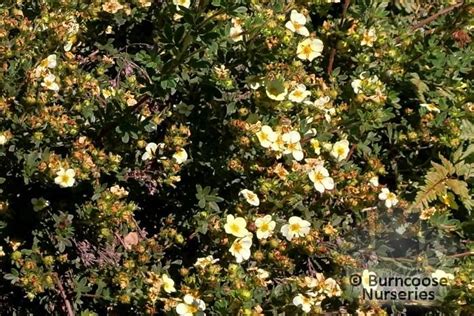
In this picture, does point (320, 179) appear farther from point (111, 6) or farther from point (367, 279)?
point (111, 6)

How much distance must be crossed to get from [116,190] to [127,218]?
0.37 ft

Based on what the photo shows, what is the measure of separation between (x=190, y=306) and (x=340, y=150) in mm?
907

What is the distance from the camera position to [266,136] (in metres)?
2.60

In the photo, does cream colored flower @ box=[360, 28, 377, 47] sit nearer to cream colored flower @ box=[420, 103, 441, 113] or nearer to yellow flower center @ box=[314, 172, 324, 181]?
cream colored flower @ box=[420, 103, 441, 113]

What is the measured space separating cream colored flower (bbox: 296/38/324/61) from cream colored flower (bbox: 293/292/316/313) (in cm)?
97

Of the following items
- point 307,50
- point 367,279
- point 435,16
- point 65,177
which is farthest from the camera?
point 435,16

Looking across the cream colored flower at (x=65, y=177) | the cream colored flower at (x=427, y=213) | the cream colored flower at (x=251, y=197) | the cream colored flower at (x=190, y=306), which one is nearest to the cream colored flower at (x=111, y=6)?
the cream colored flower at (x=65, y=177)

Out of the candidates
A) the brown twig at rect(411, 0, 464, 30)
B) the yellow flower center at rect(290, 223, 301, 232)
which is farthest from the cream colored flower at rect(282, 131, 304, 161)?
the brown twig at rect(411, 0, 464, 30)

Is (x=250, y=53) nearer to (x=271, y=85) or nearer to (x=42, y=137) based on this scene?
(x=271, y=85)

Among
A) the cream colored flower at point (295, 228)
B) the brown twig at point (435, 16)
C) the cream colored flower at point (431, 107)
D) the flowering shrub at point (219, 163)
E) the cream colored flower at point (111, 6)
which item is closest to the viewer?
the flowering shrub at point (219, 163)

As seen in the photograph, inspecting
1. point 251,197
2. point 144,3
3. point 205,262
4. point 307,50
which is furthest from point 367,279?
point 144,3

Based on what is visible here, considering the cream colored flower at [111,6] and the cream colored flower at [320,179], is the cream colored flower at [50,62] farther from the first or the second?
the cream colored flower at [320,179]

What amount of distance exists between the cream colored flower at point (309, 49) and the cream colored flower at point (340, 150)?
372 mm

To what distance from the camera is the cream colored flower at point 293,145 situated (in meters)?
2.63
